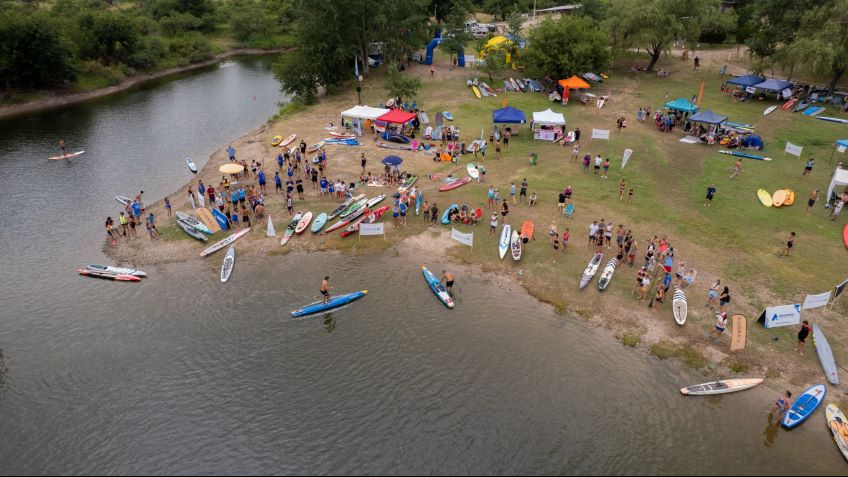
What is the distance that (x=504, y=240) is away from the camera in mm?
30078

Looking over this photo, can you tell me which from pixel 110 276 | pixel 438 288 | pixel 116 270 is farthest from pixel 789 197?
pixel 110 276

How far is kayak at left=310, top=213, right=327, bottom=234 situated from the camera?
32.2m

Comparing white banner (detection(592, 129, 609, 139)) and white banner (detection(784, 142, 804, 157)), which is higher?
white banner (detection(592, 129, 609, 139))

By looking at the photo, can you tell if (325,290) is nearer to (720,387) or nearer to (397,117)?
(720,387)

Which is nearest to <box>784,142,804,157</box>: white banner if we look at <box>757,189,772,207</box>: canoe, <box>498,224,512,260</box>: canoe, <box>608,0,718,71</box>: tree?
<box>757,189,772,207</box>: canoe

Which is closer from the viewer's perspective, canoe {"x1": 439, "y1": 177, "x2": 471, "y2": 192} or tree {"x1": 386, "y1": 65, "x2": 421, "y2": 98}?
canoe {"x1": 439, "y1": 177, "x2": 471, "y2": 192}

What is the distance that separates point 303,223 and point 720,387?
24.3 m

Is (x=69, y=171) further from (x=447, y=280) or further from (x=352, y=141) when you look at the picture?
(x=447, y=280)

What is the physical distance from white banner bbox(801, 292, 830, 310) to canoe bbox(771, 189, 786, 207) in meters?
11.4

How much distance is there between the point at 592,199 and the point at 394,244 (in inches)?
553

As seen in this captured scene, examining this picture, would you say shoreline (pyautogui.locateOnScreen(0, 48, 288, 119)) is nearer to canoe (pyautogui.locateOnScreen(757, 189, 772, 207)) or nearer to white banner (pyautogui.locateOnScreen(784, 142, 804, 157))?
canoe (pyautogui.locateOnScreen(757, 189, 772, 207))

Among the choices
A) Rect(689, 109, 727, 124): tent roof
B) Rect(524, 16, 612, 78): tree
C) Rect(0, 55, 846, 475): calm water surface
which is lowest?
Rect(0, 55, 846, 475): calm water surface

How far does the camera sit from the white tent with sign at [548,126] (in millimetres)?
43938

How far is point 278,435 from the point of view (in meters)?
19.1
